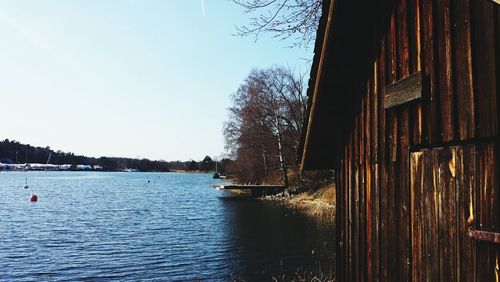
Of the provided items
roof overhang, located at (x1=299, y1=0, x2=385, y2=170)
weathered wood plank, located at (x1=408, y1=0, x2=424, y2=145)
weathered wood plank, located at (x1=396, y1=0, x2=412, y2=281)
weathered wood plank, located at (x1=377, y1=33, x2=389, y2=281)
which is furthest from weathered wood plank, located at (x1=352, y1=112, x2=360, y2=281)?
weathered wood plank, located at (x1=408, y1=0, x2=424, y2=145)

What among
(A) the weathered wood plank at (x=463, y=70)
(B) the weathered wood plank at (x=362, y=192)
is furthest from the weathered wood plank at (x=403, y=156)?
(B) the weathered wood plank at (x=362, y=192)

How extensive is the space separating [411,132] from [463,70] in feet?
3.28

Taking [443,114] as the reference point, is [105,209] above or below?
below

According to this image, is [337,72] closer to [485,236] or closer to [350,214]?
[350,214]

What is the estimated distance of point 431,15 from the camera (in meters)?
4.43

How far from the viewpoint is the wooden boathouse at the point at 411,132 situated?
12.3ft

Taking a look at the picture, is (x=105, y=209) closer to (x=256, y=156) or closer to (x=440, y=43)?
(x=256, y=156)

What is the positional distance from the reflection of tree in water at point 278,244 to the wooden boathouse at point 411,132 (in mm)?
9046

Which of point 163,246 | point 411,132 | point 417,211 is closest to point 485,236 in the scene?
point 417,211

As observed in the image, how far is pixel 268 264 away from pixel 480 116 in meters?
16.2

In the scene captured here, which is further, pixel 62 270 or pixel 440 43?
pixel 62 270

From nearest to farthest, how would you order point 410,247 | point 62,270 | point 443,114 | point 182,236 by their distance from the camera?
point 443,114
point 410,247
point 62,270
point 182,236

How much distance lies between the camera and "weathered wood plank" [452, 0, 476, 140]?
3.86 metres

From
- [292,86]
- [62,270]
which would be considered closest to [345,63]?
[62,270]
